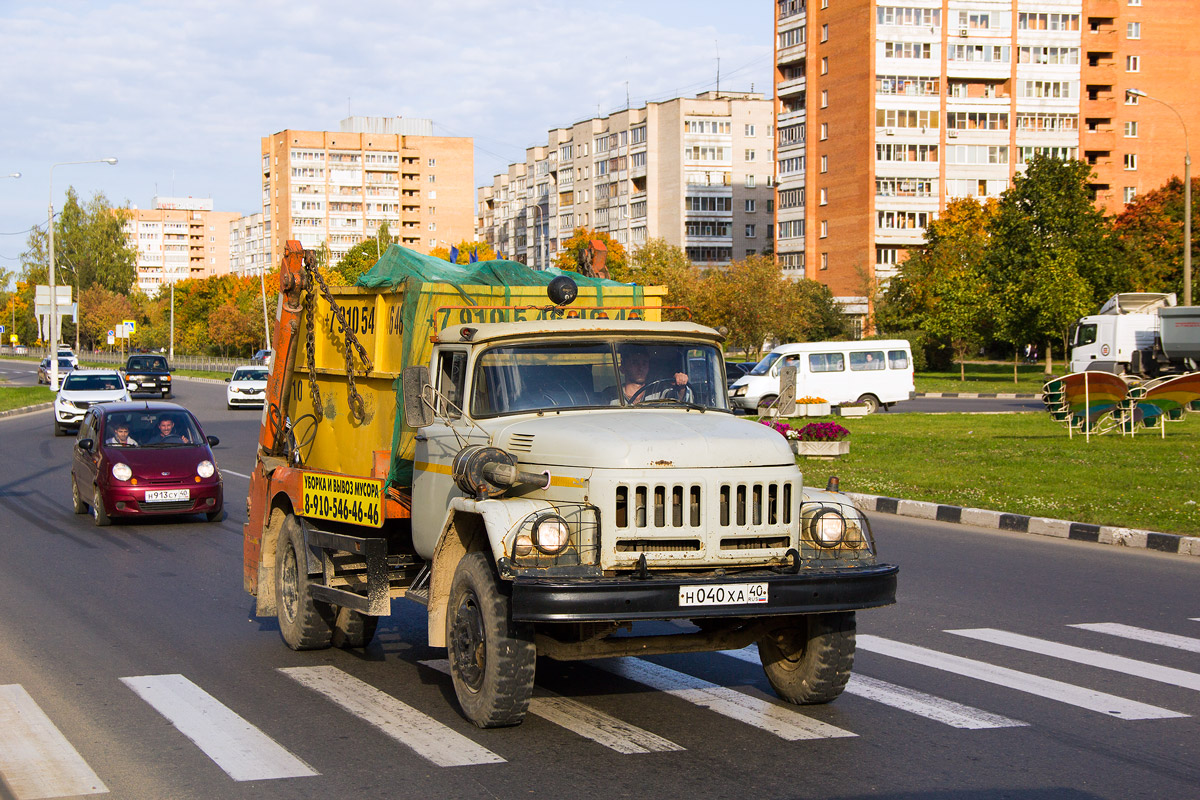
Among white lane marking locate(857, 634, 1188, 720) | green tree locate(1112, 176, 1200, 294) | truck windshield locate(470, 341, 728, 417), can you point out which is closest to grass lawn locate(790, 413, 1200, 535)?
white lane marking locate(857, 634, 1188, 720)

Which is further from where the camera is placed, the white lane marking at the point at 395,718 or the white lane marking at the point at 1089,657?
the white lane marking at the point at 1089,657

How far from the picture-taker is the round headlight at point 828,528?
6445mm

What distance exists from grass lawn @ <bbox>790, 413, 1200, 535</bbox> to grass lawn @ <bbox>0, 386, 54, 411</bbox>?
32.5 meters

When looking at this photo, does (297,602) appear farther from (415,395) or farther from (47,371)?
(47,371)

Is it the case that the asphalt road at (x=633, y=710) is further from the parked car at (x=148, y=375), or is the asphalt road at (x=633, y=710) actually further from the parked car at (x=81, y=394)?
the parked car at (x=148, y=375)

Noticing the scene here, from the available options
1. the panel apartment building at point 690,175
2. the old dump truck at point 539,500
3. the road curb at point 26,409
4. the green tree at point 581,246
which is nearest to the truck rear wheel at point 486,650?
the old dump truck at point 539,500

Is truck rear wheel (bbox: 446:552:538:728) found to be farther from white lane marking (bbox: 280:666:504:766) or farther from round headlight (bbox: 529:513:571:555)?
round headlight (bbox: 529:513:571:555)

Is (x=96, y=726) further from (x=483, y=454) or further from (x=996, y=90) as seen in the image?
(x=996, y=90)

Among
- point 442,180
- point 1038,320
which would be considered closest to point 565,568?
point 1038,320

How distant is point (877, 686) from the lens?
7359 mm

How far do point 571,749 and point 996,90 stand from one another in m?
93.9

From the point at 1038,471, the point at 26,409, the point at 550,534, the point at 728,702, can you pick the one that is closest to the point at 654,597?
the point at 550,534

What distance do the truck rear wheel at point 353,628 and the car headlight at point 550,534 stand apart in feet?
9.76

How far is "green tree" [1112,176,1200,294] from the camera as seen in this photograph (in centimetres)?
6562
